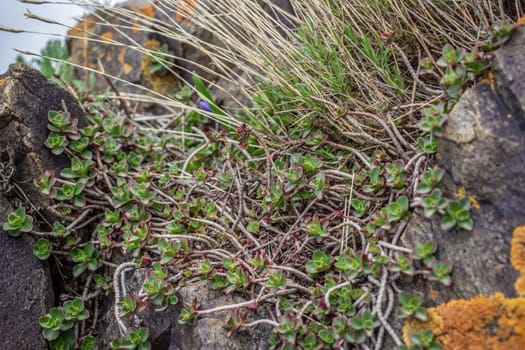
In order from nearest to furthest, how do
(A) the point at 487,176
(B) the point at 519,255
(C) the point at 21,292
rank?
(B) the point at 519,255, (A) the point at 487,176, (C) the point at 21,292

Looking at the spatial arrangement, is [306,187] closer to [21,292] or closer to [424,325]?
[424,325]

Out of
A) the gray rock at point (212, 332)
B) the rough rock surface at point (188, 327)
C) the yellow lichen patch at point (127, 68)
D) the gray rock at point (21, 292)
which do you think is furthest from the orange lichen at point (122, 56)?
the gray rock at point (212, 332)

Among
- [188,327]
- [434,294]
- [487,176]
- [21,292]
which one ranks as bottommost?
A: [21,292]

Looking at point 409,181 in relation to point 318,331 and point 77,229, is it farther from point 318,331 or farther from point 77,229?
point 77,229

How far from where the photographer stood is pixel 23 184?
235 cm

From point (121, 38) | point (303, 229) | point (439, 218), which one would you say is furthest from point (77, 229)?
point (121, 38)

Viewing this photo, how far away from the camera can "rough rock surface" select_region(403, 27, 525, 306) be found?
5.10 ft

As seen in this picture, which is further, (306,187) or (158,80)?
(158,80)

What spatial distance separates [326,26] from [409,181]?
0.93 metres

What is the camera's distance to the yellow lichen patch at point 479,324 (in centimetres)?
147

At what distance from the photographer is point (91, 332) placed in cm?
224

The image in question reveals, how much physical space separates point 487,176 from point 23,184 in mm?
1875

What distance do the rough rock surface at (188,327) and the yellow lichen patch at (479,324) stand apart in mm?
562

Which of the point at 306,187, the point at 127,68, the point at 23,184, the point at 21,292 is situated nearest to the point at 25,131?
the point at 23,184
